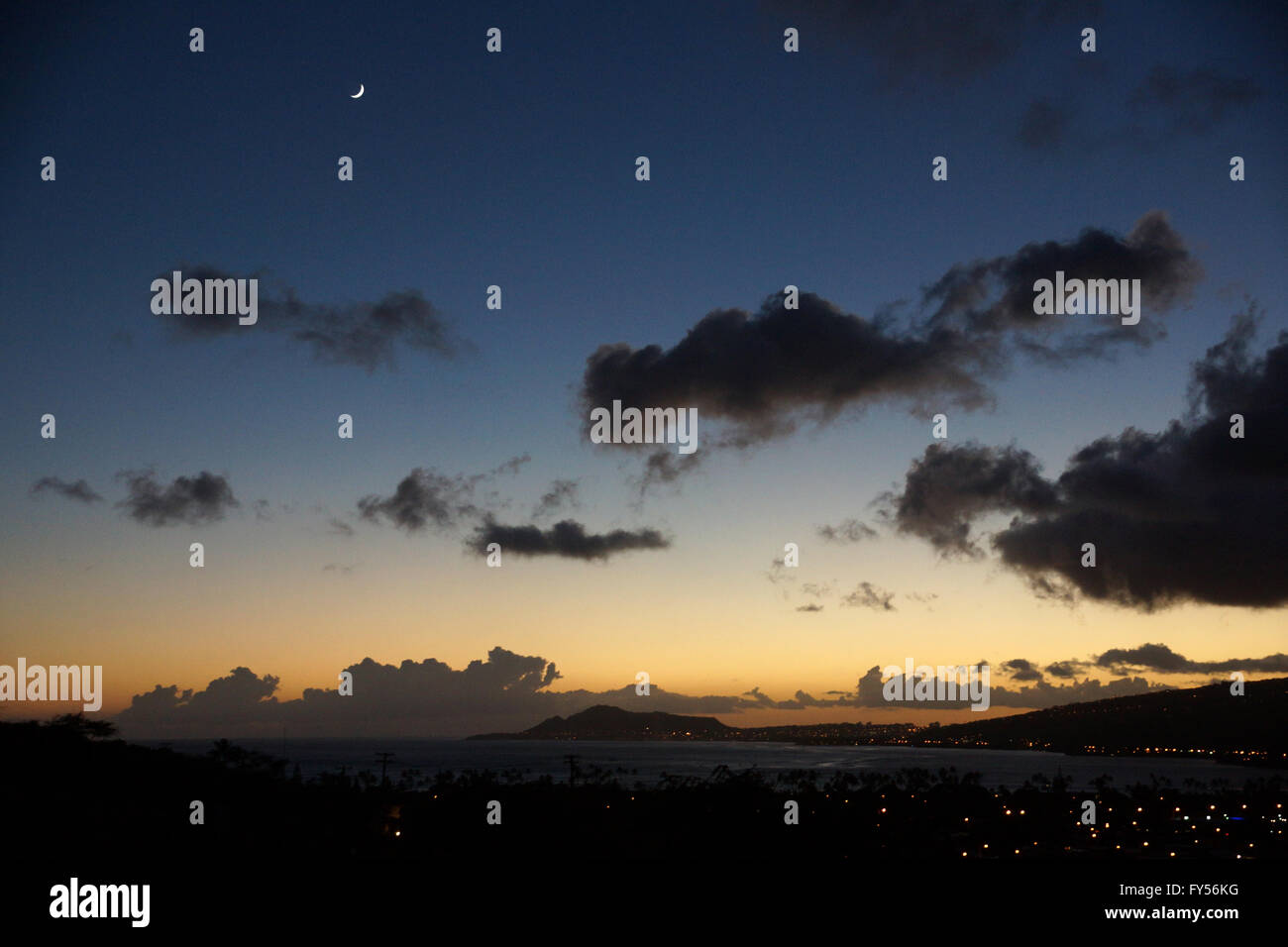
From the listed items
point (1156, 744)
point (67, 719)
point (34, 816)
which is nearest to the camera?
point (34, 816)
